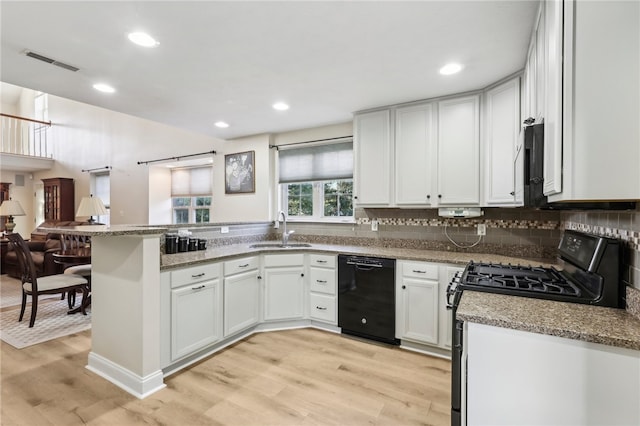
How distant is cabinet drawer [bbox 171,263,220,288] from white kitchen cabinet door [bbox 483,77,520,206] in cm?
251

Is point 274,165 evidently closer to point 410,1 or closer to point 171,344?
point 171,344

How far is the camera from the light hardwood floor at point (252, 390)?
1926 mm

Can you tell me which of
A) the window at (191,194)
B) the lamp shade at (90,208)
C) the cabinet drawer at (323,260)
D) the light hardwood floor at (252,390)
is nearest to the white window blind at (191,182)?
the window at (191,194)

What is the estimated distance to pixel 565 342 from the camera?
1.12 meters

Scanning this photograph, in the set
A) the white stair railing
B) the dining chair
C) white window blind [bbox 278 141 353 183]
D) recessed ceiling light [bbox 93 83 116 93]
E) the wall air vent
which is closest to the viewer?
the wall air vent

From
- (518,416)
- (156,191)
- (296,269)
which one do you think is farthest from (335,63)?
(156,191)

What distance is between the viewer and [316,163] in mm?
4039

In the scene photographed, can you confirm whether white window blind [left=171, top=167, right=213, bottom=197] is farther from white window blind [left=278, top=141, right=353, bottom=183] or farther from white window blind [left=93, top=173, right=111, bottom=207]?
white window blind [left=93, top=173, right=111, bottom=207]

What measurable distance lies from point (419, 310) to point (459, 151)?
1.52m

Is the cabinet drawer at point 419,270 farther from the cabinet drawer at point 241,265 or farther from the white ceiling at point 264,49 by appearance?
the white ceiling at point 264,49

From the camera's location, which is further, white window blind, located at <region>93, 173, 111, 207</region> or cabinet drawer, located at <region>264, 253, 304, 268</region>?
white window blind, located at <region>93, 173, 111, 207</region>

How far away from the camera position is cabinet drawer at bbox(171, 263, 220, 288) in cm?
240

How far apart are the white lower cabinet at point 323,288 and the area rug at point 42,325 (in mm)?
2501

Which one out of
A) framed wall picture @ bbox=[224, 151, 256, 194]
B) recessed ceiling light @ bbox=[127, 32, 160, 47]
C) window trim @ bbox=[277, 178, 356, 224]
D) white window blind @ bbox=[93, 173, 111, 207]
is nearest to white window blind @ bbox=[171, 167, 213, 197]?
Result: framed wall picture @ bbox=[224, 151, 256, 194]
